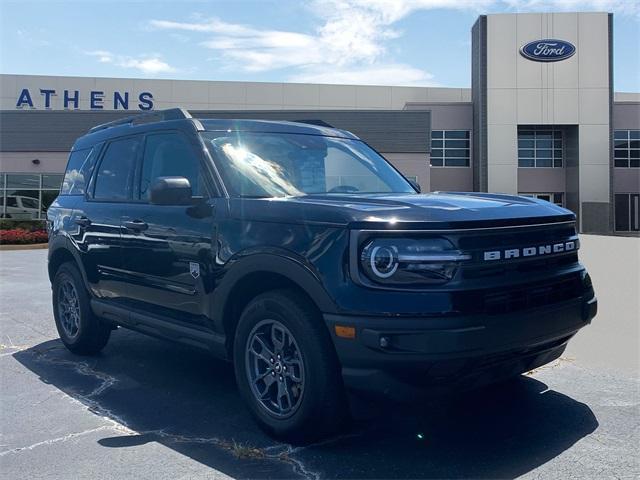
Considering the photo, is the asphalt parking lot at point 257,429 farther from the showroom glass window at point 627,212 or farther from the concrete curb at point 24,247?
the showroom glass window at point 627,212

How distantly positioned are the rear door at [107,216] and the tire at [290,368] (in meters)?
1.68

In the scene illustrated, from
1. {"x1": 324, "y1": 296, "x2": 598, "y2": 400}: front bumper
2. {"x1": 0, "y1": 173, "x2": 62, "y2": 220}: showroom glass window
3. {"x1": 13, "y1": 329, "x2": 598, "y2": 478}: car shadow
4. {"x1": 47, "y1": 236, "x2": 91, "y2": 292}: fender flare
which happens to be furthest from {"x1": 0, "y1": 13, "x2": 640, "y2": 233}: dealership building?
{"x1": 324, "y1": 296, "x2": 598, "y2": 400}: front bumper

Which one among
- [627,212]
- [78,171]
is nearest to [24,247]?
[78,171]

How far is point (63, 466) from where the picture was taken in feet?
11.9

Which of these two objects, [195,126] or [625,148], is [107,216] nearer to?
[195,126]

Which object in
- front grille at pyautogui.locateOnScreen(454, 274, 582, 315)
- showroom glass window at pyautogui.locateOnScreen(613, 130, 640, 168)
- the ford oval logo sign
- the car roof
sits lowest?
front grille at pyautogui.locateOnScreen(454, 274, 582, 315)

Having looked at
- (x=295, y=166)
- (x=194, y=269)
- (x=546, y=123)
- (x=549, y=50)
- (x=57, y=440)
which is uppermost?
(x=549, y=50)

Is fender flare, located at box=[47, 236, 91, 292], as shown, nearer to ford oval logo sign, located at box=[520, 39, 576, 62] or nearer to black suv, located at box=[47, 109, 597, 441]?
black suv, located at box=[47, 109, 597, 441]

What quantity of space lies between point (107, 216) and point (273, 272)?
2260 millimetres

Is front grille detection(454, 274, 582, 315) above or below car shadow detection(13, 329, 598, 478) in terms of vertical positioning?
above

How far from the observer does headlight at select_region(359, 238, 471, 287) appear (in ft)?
11.1

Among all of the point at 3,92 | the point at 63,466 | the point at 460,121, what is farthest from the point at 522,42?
the point at 63,466

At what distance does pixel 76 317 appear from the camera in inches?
243

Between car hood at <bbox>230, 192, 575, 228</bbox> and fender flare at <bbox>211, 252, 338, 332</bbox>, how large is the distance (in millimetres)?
243
